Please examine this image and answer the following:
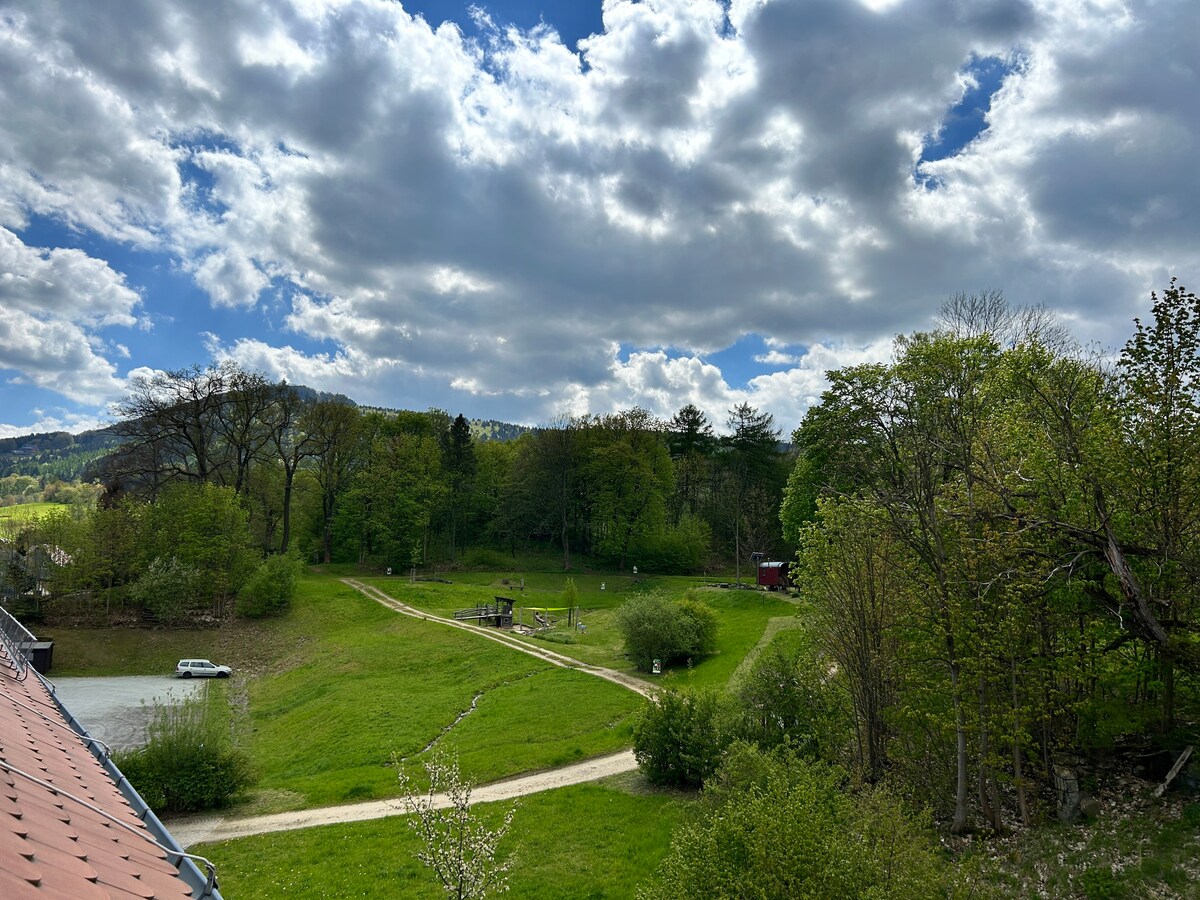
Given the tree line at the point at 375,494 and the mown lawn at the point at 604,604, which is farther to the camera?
the tree line at the point at 375,494

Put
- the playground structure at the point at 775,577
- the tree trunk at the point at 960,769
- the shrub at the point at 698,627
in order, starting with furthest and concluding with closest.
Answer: the playground structure at the point at 775,577, the shrub at the point at 698,627, the tree trunk at the point at 960,769

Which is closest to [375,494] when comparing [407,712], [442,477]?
[442,477]

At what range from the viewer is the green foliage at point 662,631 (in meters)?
30.7

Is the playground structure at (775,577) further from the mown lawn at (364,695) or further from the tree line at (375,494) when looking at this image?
the mown lawn at (364,695)

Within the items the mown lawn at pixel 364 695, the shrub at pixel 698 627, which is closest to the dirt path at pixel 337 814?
the mown lawn at pixel 364 695

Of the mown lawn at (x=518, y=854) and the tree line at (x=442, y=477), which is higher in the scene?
the tree line at (x=442, y=477)

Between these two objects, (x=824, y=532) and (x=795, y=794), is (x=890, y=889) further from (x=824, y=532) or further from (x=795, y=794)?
(x=824, y=532)

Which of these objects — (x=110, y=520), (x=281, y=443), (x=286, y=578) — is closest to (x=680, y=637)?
(x=286, y=578)

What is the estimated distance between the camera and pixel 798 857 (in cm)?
767

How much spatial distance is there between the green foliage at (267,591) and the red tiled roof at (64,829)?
41.9 meters

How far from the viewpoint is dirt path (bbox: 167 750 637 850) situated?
17.0 meters

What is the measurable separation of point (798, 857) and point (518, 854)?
979 cm

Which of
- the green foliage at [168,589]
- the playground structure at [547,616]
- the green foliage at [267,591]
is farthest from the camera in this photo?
Answer: the green foliage at [267,591]

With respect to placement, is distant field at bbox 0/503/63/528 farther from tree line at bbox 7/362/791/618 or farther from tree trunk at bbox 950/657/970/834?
tree trunk at bbox 950/657/970/834
